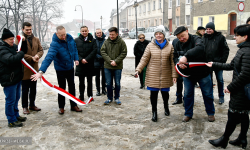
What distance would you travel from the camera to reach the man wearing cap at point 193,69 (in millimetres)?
4230

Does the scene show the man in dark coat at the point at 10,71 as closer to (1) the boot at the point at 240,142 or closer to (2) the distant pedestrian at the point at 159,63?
(2) the distant pedestrian at the point at 159,63

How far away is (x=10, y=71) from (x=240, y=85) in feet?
12.8

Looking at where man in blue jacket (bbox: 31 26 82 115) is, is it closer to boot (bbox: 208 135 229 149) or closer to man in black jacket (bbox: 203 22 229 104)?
boot (bbox: 208 135 229 149)

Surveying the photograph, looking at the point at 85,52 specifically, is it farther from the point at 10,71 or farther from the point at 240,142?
the point at 240,142

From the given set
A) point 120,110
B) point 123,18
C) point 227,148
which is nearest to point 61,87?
point 120,110

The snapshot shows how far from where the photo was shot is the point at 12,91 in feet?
14.1

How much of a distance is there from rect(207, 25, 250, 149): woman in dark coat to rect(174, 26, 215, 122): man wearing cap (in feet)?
2.53

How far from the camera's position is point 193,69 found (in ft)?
14.4

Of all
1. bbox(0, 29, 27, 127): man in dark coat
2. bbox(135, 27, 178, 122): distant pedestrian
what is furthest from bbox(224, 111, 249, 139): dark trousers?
bbox(0, 29, 27, 127): man in dark coat

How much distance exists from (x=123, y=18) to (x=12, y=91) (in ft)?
205

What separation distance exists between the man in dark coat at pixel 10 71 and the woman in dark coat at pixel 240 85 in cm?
360

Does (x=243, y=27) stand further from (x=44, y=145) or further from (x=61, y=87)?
(x=61, y=87)

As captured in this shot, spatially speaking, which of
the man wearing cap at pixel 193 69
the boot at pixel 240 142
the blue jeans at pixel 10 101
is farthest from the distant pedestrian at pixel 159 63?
the blue jeans at pixel 10 101

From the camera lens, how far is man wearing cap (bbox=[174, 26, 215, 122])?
423 cm
